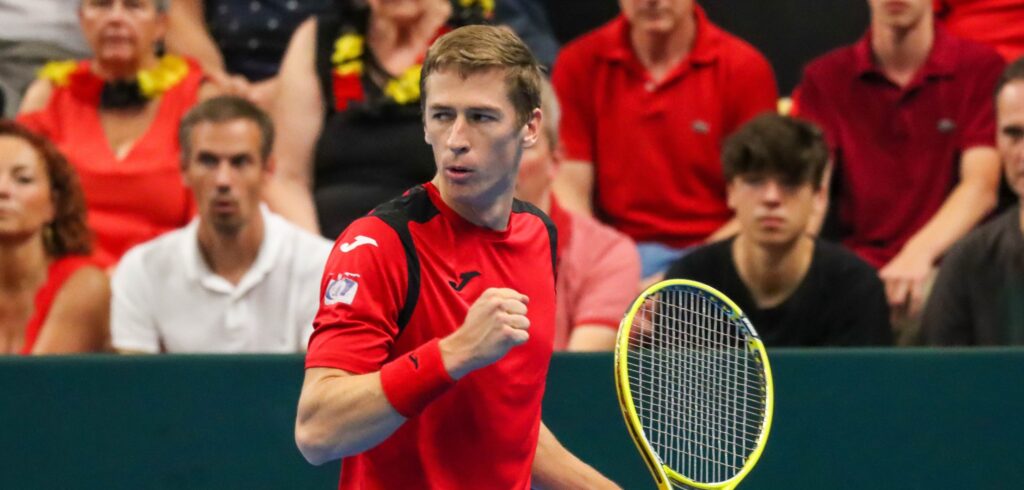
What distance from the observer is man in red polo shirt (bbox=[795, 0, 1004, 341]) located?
17.0 ft

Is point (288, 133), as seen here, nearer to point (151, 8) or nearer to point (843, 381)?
point (151, 8)

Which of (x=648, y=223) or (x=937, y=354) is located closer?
(x=937, y=354)

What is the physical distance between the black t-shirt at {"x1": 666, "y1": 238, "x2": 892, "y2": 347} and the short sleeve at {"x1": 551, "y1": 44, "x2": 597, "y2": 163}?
111 centimetres

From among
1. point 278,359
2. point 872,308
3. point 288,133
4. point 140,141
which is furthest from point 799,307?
point 140,141

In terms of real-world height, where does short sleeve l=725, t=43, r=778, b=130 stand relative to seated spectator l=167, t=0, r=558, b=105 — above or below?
below

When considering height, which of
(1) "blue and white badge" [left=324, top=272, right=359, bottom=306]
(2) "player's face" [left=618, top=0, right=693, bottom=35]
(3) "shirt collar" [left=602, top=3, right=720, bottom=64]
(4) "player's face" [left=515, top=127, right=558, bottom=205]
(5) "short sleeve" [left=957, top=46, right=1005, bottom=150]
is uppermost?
(2) "player's face" [left=618, top=0, right=693, bottom=35]

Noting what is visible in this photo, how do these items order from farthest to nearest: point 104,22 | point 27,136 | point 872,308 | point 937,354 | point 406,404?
point 104,22 < point 27,136 < point 872,308 < point 937,354 < point 406,404

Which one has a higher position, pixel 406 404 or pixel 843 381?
pixel 406 404

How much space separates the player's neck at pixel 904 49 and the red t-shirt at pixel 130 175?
2498 millimetres

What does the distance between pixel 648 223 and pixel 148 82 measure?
190 cm

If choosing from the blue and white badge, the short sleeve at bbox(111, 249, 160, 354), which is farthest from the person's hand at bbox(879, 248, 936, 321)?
the blue and white badge

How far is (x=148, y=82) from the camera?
5.41 metres

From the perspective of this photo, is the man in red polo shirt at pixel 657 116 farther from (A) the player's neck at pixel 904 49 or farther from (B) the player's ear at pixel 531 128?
(B) the player's ear at pixel 531 128

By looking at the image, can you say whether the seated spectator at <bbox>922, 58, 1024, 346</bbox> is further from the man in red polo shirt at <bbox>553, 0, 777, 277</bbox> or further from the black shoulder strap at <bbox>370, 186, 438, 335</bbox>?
the black shoulder strap at <bbox>370, 186, 438, 335</bbox>
